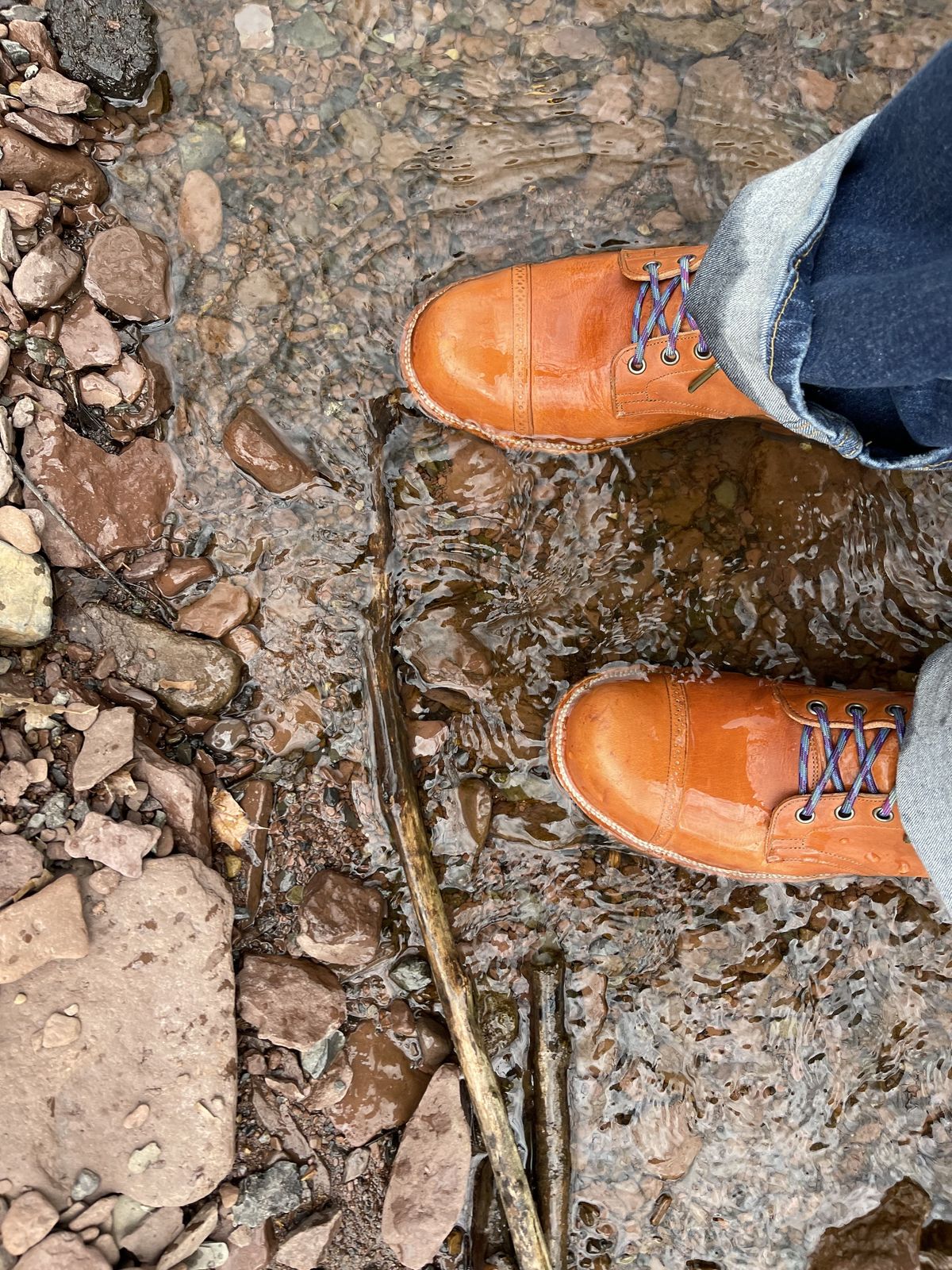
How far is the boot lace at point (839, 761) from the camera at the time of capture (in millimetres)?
2035

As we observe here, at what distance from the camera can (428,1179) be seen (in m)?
2.10

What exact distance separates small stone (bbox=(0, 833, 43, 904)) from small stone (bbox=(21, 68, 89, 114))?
1759mm

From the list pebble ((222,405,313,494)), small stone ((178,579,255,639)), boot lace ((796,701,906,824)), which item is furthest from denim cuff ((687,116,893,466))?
small stone ((178,579,255,639))

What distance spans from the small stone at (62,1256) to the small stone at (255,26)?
2945 mm

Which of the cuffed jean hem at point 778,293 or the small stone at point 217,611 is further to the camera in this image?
the small stone at point 217,611

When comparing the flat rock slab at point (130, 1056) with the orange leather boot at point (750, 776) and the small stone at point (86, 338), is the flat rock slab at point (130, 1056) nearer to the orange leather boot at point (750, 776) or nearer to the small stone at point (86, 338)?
the orange leather boot at point (750, 776)

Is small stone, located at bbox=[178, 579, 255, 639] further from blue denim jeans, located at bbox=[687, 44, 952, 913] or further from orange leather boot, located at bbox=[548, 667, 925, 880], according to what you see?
blue denim jeans, located at bbox=[687, 44, 952, 913]

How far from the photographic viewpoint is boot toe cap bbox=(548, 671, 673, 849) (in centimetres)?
208

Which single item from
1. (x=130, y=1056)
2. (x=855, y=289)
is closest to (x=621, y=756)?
(x=855, y=289)

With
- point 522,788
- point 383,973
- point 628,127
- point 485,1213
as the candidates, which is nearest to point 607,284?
point 628,127

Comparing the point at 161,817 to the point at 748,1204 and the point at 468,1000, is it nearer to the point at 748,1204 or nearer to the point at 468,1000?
the point at 468,1000

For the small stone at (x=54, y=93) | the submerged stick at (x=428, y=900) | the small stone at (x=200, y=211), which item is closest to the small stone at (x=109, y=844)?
the submerged stick at (x=428, y=900)

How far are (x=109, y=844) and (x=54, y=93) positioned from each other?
1.82 m

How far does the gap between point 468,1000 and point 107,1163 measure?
0.91 meters
